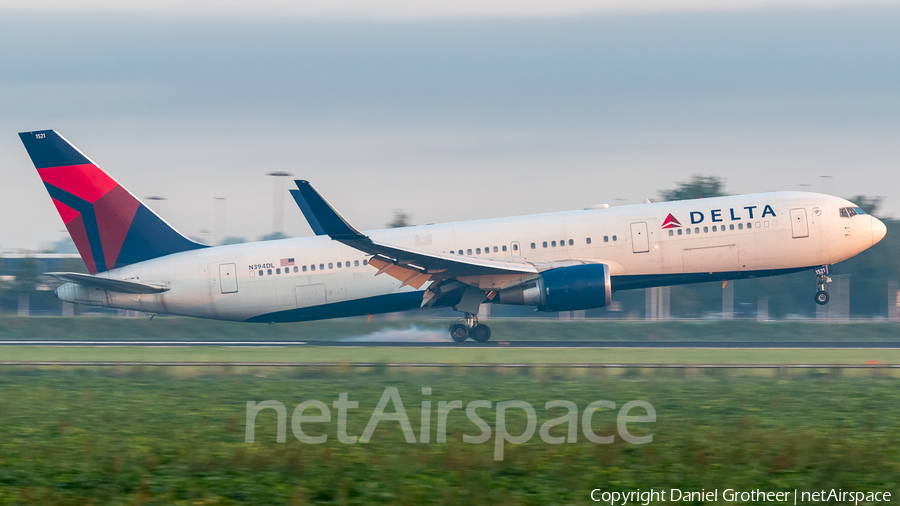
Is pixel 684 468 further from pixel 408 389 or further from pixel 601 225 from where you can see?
pixel 601 225

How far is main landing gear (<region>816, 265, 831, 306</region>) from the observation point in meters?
26.5

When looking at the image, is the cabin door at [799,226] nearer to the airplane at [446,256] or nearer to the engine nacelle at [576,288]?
the airplane at [446,256]

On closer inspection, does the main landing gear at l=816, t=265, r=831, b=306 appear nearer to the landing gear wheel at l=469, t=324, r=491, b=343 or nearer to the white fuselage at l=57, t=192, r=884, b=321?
the white fuselage at l=57, t=192, r=884, b=321

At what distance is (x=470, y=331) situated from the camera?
90.2 ft

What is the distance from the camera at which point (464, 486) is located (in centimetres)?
883

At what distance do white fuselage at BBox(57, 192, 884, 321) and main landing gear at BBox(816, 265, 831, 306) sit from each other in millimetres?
530

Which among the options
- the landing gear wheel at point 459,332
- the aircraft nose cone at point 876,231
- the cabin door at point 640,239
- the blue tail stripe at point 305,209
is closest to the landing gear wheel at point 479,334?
the landing gear wheel at point 459,332

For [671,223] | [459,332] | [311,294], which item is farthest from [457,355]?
[671,223]

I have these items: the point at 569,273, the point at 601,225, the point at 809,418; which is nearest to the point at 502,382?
the point at 809,418

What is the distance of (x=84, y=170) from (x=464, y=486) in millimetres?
22929

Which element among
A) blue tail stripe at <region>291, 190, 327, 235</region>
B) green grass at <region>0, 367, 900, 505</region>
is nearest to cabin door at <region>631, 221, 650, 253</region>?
blue tail stripe at <region>291, 190, 327, 235</region>

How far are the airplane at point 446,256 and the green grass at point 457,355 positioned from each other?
249 cm

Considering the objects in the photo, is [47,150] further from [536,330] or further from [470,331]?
[536,330]

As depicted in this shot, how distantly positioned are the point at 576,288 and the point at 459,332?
4328mm
